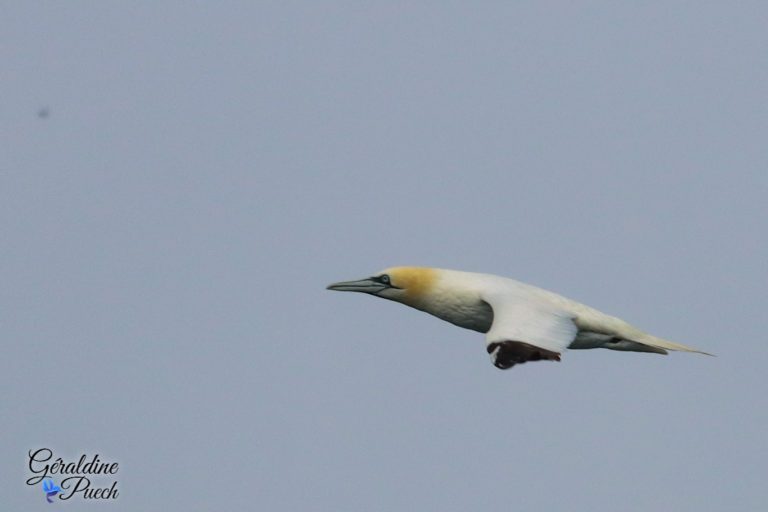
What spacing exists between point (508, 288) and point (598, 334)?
52.6 inches

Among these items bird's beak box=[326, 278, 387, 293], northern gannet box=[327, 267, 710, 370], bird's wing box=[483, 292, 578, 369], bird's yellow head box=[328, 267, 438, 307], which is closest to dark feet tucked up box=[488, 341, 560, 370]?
bird's wing box=[483, 292, 578, 369]

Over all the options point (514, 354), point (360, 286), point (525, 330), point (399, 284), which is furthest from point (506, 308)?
point (360, 286)

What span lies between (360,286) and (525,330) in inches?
173

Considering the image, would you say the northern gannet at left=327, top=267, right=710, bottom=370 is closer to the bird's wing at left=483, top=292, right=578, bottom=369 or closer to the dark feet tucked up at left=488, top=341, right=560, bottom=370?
the bird's wing at left=483, top=292, right=578, bottom=369

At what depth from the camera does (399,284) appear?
23984 mm

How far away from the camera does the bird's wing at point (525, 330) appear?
19609 millimetres

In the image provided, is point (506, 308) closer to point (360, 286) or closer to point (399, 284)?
point (399, 284)

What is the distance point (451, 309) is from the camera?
2328cm

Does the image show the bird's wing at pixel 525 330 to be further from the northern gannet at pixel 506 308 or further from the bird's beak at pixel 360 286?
the bird's beak at pixel 360 286

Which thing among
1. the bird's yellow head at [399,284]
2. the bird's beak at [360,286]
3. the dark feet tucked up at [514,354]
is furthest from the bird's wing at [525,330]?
the bird's beak at [360,286]

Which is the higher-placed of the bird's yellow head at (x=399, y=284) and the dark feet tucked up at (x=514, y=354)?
the bird's yellow head at (x=399, y=284)

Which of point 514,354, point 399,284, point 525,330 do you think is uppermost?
point 399,284

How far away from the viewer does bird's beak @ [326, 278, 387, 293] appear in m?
24.3

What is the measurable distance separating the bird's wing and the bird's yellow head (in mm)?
1405
